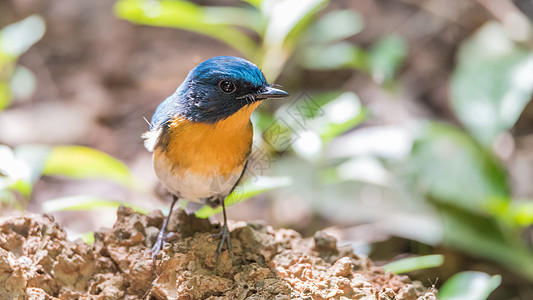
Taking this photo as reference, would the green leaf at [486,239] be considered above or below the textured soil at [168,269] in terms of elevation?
above

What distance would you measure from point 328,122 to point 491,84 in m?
1.91

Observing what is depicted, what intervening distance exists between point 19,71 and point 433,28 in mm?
4938

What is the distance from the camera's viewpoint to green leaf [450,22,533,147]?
4984mm

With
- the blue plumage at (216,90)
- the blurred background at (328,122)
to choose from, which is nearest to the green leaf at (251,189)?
the blurred background at (328,122)

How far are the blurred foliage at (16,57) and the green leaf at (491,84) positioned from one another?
3.95 meters

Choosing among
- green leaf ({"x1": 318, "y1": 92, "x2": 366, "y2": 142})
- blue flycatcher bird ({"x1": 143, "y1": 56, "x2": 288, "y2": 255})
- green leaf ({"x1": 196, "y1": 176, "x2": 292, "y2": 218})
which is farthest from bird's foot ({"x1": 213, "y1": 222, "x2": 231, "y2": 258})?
green leaf ({"x1": 318, "y1": 92, "x2": 366, "y2": 142})

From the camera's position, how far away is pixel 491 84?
5.35m

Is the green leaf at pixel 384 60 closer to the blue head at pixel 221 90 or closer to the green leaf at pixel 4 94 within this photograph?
the blue head at pixel 221 90

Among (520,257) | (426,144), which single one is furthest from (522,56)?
(520,257)

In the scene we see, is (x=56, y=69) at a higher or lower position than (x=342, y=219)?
higher

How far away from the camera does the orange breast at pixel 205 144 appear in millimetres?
2969

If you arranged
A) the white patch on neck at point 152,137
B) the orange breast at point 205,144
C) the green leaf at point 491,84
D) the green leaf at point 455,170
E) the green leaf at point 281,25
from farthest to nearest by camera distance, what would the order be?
the green leaf at point 491,84 < the green leaf at point 455,170 < the green leaf at point 281,25 < the white patch on neck at point 152,137 < the orange breast at point 205,144

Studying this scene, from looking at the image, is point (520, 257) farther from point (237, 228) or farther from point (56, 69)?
point (56, 69)

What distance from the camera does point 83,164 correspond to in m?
4.14
